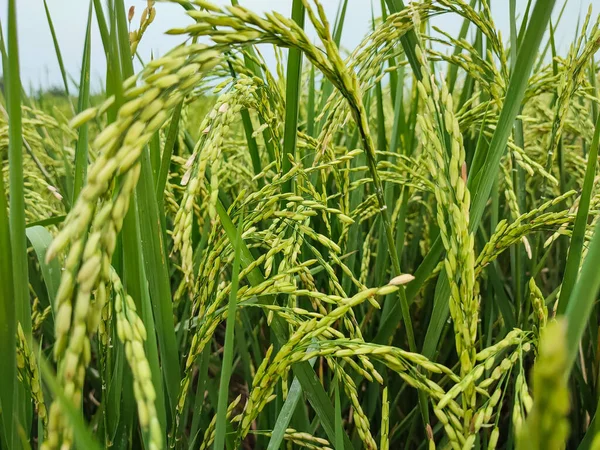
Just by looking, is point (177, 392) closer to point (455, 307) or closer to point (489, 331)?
point (455, 307)

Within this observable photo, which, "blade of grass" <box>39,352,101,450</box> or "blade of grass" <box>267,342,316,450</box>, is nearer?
"blade of grass" <box>39,352,101,450</box>

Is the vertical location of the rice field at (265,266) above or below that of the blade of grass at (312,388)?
above

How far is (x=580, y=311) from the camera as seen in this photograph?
1.26ft

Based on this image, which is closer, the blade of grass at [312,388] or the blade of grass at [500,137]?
the blade of grass at [500,137]

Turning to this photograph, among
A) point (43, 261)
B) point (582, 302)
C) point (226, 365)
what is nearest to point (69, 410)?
point (226, 365)

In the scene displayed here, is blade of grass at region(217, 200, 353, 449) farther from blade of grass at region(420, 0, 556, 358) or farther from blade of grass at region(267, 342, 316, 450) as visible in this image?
blade of grass at region(420, 0, 556, 358)

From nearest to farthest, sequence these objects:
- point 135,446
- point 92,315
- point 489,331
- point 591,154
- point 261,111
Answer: point 92,315 < point 591,154 < point 261,111 < point 135,446 < point 489,331

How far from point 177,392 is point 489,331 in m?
0.63

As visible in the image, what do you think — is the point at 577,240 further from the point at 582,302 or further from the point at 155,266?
the point at 155,266

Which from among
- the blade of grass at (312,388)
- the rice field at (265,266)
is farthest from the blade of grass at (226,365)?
the blade of grass at (312,388)

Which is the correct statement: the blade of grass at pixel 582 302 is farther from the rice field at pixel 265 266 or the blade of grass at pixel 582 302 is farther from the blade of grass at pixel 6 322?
the blade of grass at pixel 6 322

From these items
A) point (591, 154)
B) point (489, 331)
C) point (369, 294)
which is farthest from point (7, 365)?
point (489, 331)

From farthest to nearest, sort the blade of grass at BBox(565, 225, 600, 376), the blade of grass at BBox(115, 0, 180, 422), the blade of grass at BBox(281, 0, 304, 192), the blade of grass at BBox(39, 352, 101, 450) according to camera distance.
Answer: the blade of grass at BBox(281, 0, 304, 192) < the blade of grass at BBox(115, 0, 180, 422) < the blade of grass at BBox(565, 225, 600, 376) < the blade of grass at BBox(39, 352, 101, 450)

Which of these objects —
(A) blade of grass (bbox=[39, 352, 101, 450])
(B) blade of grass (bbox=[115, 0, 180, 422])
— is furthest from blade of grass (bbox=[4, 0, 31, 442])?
(A) blade of grass (bbox=[39, 352, 101, 450])
